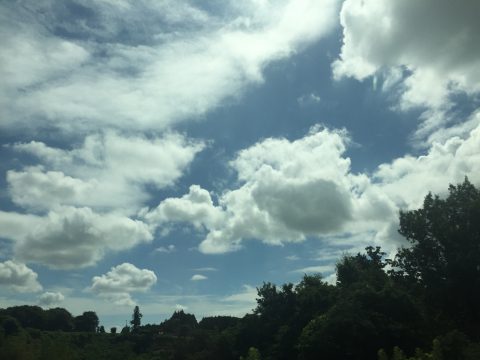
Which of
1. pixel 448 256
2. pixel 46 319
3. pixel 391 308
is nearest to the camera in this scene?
pixel 391 308

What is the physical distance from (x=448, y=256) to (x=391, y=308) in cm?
1250

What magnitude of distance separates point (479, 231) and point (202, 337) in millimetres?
44206

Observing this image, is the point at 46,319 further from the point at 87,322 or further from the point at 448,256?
the point at 448,256

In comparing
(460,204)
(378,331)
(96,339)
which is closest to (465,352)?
(378,331)

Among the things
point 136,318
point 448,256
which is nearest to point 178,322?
point 136,318

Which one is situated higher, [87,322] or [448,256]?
[87,322]

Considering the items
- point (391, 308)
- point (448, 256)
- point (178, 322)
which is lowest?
point (391, 308)

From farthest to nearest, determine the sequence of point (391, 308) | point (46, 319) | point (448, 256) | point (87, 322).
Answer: point (87, 322), point (46, 319), point (448, 256), point (391, 308)

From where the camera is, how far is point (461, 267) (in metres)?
47.1

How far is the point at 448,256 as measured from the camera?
49281 millimetres

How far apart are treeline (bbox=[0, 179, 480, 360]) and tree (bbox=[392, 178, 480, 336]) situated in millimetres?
96

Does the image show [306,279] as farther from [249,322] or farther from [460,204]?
[460,204]

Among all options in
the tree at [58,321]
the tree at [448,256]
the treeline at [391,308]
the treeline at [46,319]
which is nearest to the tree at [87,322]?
the treeline at [46,319]

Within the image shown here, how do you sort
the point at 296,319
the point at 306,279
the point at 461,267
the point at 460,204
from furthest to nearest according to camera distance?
the point at 306,279 < the point at 296,319 < the point at 460,204 < the point at 461,267
